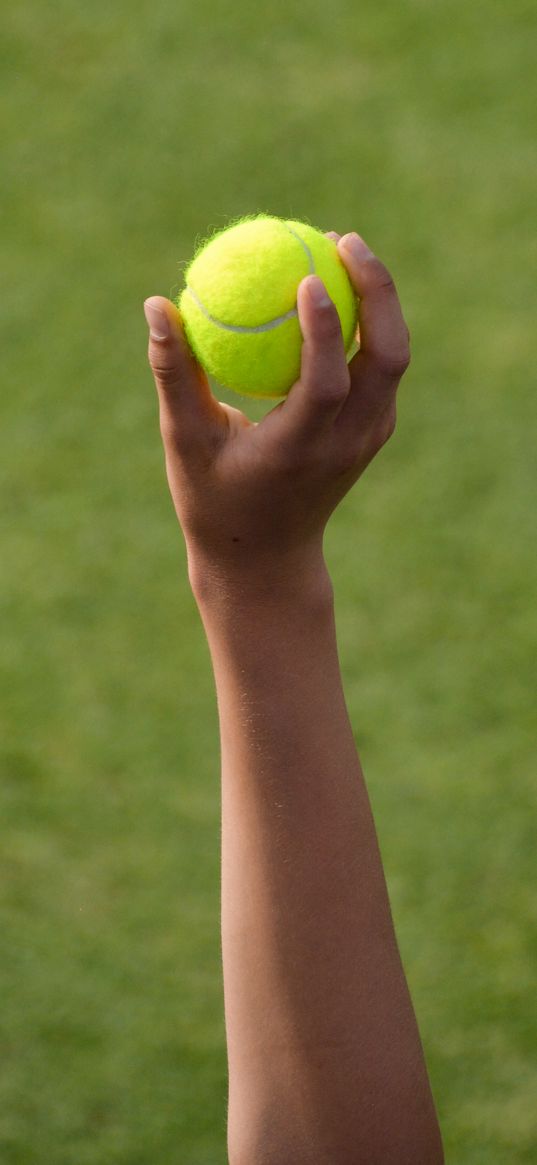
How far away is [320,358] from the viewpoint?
1.48 metres

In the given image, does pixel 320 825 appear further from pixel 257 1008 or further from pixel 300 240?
pixel 300 240

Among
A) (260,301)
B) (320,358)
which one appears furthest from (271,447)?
(260,301)

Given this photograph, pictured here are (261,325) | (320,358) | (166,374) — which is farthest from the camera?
(261,325)

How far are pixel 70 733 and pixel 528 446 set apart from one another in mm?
1807

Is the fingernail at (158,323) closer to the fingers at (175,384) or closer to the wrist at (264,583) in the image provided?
the fingers at (175,384)

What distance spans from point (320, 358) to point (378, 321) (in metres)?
0.14

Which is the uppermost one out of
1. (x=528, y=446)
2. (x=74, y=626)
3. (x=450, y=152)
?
(x=450, y=152)

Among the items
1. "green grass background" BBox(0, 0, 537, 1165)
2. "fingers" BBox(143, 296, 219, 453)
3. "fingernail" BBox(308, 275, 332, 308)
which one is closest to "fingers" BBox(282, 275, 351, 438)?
"fingernail" BBox(308, 275, 332, 308)

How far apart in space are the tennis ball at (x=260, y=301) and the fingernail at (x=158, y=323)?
460 millimetres

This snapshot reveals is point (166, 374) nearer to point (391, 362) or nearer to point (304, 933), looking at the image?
point (391, 362)

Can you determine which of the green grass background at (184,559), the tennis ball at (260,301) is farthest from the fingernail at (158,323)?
the green grass background at (184,559)

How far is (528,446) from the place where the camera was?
4953 millimetres

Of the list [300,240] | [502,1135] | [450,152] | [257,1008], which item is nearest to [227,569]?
[257,1008]

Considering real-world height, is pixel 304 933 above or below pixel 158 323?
below
